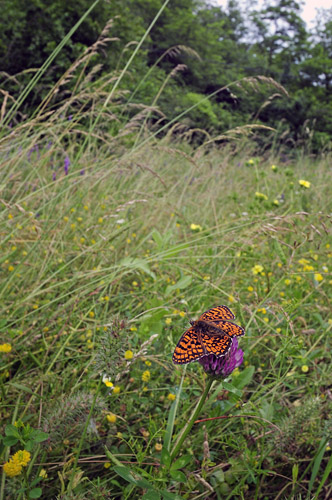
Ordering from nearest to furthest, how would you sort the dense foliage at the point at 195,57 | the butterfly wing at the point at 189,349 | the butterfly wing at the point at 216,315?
the butterfly wing at the point at 189,349 → the butterfly wing at the point at 216,315 → the dense foliage at the point at 195,57

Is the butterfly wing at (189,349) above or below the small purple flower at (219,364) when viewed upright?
above

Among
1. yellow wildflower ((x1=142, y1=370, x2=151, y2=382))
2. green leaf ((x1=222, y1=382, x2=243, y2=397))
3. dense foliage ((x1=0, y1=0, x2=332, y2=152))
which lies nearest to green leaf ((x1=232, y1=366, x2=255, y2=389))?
green leaf ((x1=222, y1=382, x2=243, y2=397))

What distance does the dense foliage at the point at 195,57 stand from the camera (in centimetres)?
568

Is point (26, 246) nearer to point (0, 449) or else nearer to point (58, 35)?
point (0, 449)

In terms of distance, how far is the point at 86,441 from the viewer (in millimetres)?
1019

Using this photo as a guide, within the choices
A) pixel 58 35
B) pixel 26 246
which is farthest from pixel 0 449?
pixel 58 35

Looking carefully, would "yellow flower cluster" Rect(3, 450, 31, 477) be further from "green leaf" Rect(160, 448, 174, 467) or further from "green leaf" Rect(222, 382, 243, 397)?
"green leaf" Rect(222, 382, 243, 397)

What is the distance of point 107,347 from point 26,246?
3.51 ft

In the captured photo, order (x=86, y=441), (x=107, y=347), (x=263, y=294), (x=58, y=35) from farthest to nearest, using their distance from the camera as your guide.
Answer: (x=58, y=35) < (x=263, y=294) < (x=86, y=441) < (x=107, y=347)

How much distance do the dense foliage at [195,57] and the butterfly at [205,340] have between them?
7.11 feet

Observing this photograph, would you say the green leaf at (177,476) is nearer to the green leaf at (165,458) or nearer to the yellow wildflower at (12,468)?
the green leaf at (165,458)

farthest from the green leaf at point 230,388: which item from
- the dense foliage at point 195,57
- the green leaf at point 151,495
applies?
the dense foliage at point 195,57

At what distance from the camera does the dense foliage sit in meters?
5.68

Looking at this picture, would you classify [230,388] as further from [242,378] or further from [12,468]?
[12,468]
